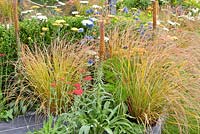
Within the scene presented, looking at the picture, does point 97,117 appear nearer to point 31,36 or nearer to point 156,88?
point 156,88

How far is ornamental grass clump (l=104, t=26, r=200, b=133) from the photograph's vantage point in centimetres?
333

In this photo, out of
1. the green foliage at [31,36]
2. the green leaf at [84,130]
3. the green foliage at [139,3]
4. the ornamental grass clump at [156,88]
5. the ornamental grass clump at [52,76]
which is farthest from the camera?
the green foliage at [139,3]

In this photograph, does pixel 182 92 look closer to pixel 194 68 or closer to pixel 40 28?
pixel 194 68

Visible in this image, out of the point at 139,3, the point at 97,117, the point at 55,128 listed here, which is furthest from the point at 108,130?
the point at 139,3

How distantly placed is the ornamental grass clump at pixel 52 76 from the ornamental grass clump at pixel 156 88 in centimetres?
40

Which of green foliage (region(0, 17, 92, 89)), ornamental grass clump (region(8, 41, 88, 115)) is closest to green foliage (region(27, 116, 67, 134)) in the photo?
ornamental grass clump (region(8, 41, 88, 115))

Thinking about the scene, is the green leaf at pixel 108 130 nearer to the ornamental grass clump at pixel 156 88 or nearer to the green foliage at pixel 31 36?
the ornamental grass clump at pixel 156 88

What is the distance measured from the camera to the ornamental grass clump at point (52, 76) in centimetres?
357

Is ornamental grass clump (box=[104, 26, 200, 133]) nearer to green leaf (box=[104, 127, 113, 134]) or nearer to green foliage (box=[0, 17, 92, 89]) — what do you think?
green leaf (box=[104, 127, 113, 134])

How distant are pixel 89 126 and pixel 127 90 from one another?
562 mm

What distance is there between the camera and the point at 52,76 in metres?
→ 3.62

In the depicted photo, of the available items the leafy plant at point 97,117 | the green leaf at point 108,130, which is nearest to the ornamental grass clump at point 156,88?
the leafy plant at point 97,117

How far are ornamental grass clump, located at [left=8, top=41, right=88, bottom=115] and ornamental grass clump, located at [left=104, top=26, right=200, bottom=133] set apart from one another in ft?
1.30

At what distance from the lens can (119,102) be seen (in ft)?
11.2
